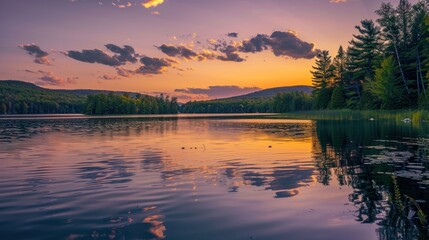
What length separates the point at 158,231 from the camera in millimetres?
8430

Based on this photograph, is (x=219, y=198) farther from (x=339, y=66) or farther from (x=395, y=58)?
(x=339, y=66)

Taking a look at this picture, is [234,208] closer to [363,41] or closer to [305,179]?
[305,179]

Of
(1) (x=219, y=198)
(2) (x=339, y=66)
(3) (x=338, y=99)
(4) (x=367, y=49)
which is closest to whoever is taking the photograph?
(1) (x=219, y=198)

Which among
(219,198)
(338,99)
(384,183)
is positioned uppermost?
(338,99)

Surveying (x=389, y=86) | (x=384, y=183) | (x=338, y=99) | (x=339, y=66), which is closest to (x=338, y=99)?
(x=338, y=99)

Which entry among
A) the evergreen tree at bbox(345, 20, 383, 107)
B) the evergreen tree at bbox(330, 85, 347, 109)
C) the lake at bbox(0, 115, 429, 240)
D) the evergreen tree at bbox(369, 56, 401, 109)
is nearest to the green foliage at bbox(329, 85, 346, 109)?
the evergreen tree at bbox(330, 85, 347, 109)

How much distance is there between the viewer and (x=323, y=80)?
137 meters

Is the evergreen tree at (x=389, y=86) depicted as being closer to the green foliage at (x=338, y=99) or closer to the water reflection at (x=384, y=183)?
the green foliage at (x=338, y=99)

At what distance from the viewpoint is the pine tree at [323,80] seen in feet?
437


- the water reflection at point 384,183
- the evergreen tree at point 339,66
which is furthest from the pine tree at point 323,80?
the water reflection at point 384,183

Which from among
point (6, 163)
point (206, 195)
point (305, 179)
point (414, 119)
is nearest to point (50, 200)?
point (206, 195)

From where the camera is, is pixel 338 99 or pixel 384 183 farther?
pixel 338 99

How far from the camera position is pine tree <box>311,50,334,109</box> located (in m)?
133

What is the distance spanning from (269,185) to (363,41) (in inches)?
3709
